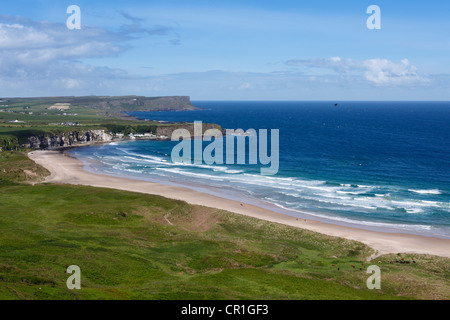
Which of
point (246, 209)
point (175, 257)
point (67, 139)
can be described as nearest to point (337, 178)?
point (246, 209)

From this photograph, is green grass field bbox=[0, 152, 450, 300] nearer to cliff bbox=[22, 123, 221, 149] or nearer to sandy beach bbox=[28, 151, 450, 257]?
sandy beach bbox=[28, 151, 450, 257]

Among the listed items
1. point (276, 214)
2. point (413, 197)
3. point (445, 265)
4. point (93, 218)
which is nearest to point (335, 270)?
point (445, 265)

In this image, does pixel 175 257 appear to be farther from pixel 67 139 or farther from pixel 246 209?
pixel 67 139

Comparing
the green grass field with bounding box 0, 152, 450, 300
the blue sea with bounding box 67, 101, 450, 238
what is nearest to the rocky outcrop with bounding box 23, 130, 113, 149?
the blue sea with bounding box 67, 101, 450, 238

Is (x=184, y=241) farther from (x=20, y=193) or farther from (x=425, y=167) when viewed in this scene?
(x=425, y=167)

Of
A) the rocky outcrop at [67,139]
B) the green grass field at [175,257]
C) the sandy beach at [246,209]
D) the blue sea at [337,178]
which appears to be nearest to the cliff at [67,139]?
the rocky outcrop at [67,139]
